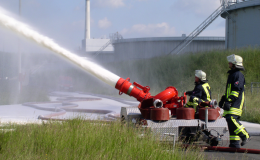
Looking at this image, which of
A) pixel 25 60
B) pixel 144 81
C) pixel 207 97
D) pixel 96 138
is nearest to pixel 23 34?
pixel 96 138

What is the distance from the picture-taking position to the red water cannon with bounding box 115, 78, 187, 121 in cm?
539

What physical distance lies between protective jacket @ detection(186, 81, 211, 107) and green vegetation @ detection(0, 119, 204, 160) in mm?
1477

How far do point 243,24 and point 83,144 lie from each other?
19559 mm

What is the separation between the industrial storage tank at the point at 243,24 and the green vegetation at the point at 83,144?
17710mm

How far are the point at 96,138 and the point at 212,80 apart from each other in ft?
47.8

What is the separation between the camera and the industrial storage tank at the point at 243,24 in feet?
64.7

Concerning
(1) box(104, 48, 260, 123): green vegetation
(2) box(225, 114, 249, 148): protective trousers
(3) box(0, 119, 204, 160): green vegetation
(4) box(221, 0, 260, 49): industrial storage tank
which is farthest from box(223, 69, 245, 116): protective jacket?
(4) box(221, 0, 260, 49): industrial storage tank

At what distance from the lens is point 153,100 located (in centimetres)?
547

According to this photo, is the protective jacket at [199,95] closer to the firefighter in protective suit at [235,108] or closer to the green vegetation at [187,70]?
the firefighter in protective suit at [235,108]

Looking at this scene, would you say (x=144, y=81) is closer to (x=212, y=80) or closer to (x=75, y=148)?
(x=212, y=80)

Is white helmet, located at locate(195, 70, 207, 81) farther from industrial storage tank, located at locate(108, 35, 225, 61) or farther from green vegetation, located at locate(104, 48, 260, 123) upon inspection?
industrial storage tank, located at locate(108, 35, 225, 61)

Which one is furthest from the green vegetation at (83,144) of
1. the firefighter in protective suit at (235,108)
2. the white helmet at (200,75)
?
the white helmet at (200,75)

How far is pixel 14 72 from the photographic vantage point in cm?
2008

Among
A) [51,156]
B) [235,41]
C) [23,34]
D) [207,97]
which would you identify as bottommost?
[51,156]
